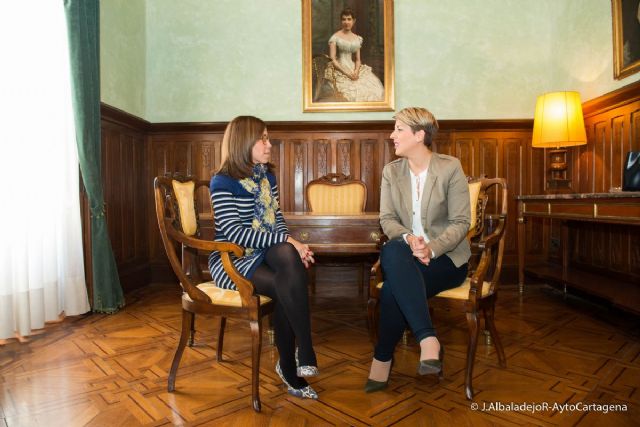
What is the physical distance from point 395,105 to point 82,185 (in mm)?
3044

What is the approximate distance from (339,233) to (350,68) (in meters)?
2.56

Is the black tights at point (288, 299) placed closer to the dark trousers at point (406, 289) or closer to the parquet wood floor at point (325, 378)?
the parquet wood floor at point (325, 378)

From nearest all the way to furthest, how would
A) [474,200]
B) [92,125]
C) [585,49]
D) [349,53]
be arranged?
[474,200], [92,125], [585,49], [349,53]

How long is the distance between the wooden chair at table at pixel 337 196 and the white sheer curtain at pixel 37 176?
1.84 m

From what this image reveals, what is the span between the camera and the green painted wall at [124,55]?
3846 millimetres

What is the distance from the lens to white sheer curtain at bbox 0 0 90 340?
2637 mm

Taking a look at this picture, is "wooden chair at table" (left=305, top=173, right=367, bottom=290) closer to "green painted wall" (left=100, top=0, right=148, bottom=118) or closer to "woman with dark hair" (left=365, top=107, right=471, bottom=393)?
"woman with dark hair" (left=365, top=107, right=471, bottom=393)

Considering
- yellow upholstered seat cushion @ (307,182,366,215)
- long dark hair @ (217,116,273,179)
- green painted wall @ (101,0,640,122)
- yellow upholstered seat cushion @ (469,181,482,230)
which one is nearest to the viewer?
long dark hair @ (217,116,273,179)

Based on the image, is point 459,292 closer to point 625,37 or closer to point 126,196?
point 625,37

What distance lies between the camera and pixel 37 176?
289 centimetres

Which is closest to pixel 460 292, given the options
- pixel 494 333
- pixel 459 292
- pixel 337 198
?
pixel 459 292

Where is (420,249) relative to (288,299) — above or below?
above

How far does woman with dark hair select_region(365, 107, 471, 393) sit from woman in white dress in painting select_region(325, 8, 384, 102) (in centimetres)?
250

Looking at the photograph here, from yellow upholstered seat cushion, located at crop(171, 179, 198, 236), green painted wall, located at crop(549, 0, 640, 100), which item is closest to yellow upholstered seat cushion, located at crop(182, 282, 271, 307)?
yellow upholstered seat cushion, located at crop(171, 179, 198, 236)
